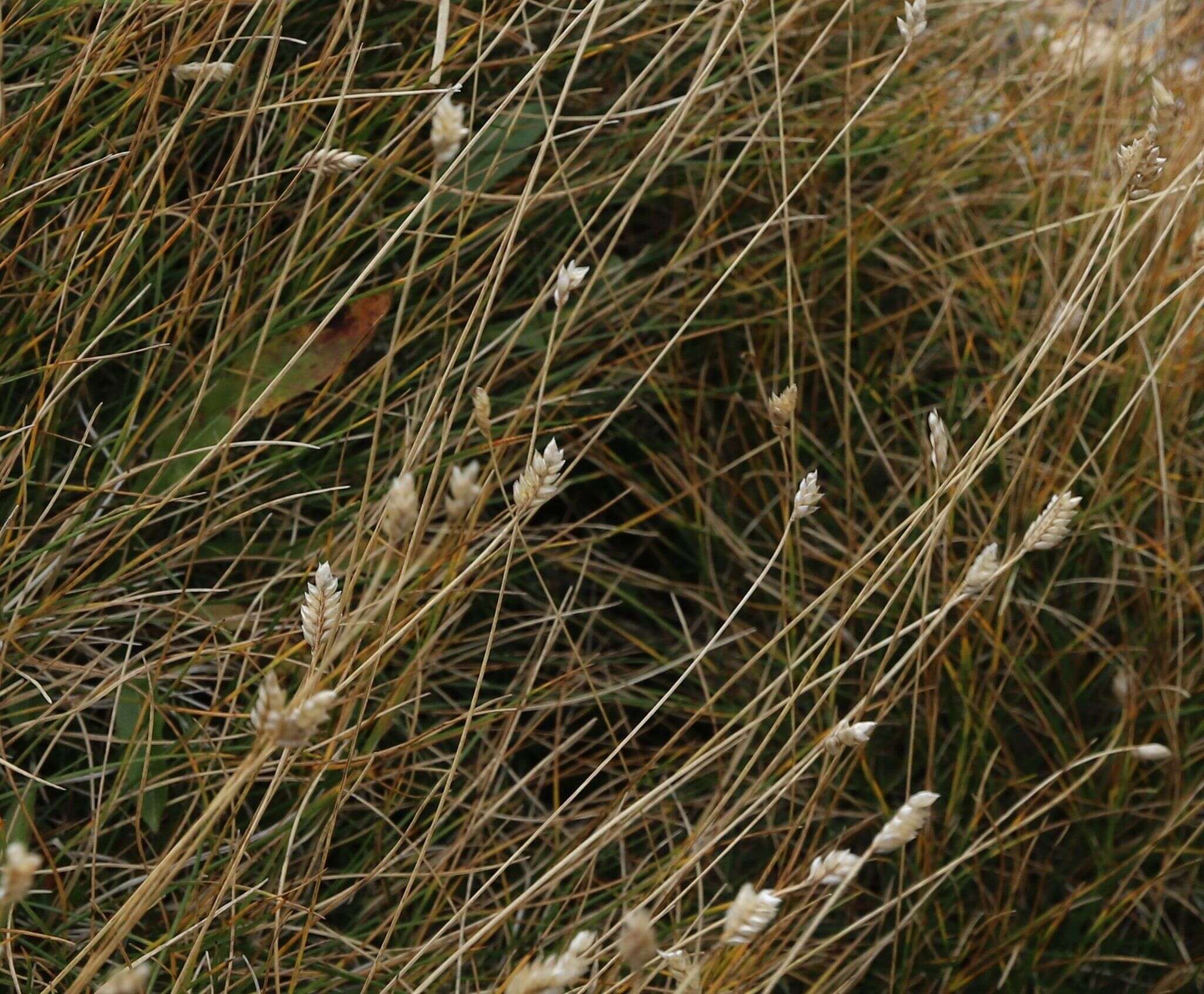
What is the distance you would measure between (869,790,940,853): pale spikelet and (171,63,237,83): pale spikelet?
0.77 meters

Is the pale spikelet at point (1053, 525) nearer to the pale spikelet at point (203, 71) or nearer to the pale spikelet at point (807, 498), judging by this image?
the pale spikelet at point (807, 498)

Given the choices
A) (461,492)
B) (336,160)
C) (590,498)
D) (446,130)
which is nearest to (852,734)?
(461,492)

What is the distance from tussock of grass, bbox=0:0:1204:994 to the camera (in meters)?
1.06

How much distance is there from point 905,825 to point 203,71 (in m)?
0.84

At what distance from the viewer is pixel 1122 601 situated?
1.43 metres

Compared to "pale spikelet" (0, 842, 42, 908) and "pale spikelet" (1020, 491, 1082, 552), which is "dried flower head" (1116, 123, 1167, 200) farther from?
"pale spikelet" (0, 842, 42, 908)

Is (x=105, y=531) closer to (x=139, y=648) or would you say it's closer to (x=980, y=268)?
(x=139, y=648)

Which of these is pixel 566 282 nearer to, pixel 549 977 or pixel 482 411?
pixel 482 411

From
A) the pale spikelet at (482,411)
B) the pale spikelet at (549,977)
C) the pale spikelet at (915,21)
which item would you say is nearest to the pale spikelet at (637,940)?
the pale spikelet at (549,977)

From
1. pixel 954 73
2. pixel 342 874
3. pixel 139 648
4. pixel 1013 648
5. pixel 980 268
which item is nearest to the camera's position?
pixel 342 874

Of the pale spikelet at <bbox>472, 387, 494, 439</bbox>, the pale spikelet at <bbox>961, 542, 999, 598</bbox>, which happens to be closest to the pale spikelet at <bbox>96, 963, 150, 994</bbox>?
the pale spikelet at <bbox>472, 387, 494, 439</bbox>

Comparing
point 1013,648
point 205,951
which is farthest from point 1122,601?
point 205,951

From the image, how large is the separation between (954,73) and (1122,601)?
835mm

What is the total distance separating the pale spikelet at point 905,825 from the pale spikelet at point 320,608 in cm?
33
